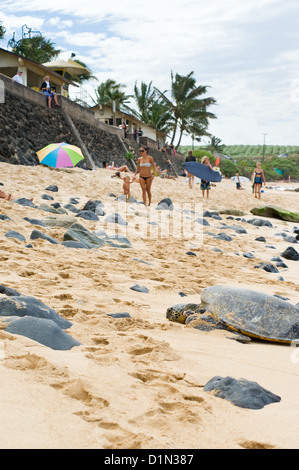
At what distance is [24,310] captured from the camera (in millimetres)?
2326

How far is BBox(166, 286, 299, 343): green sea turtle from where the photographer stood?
2.68 m

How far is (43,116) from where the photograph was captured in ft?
47.7

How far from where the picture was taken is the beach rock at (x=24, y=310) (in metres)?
2.30

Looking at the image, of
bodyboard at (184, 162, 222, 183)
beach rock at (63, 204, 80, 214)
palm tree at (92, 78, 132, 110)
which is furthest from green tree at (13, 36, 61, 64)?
beach rock at (63, 204, 80, 214)

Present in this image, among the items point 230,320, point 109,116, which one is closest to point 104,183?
point 230,320

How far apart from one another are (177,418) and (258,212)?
1000 centimetres

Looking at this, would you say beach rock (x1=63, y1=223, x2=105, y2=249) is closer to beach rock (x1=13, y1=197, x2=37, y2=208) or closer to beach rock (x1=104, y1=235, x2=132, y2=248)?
beach rock (x1=104, y1=235, x2=132, y2=248)

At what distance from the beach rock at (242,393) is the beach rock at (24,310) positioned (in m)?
0.90

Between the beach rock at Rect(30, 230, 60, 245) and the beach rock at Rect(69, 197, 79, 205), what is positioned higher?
the beach rock at Rect(69, 197, 79, 205)

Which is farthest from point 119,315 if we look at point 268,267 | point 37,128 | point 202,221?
point 37,128

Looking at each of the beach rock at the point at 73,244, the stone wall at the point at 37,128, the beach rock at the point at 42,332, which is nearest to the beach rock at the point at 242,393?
the beach rock at the point at 42,332

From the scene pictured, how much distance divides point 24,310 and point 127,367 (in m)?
0.68

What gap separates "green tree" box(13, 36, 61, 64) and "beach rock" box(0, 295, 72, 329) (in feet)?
96.9

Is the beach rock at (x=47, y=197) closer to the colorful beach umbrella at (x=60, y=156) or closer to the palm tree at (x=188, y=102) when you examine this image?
the colorful beach umbrella at (x=60, y=156)
